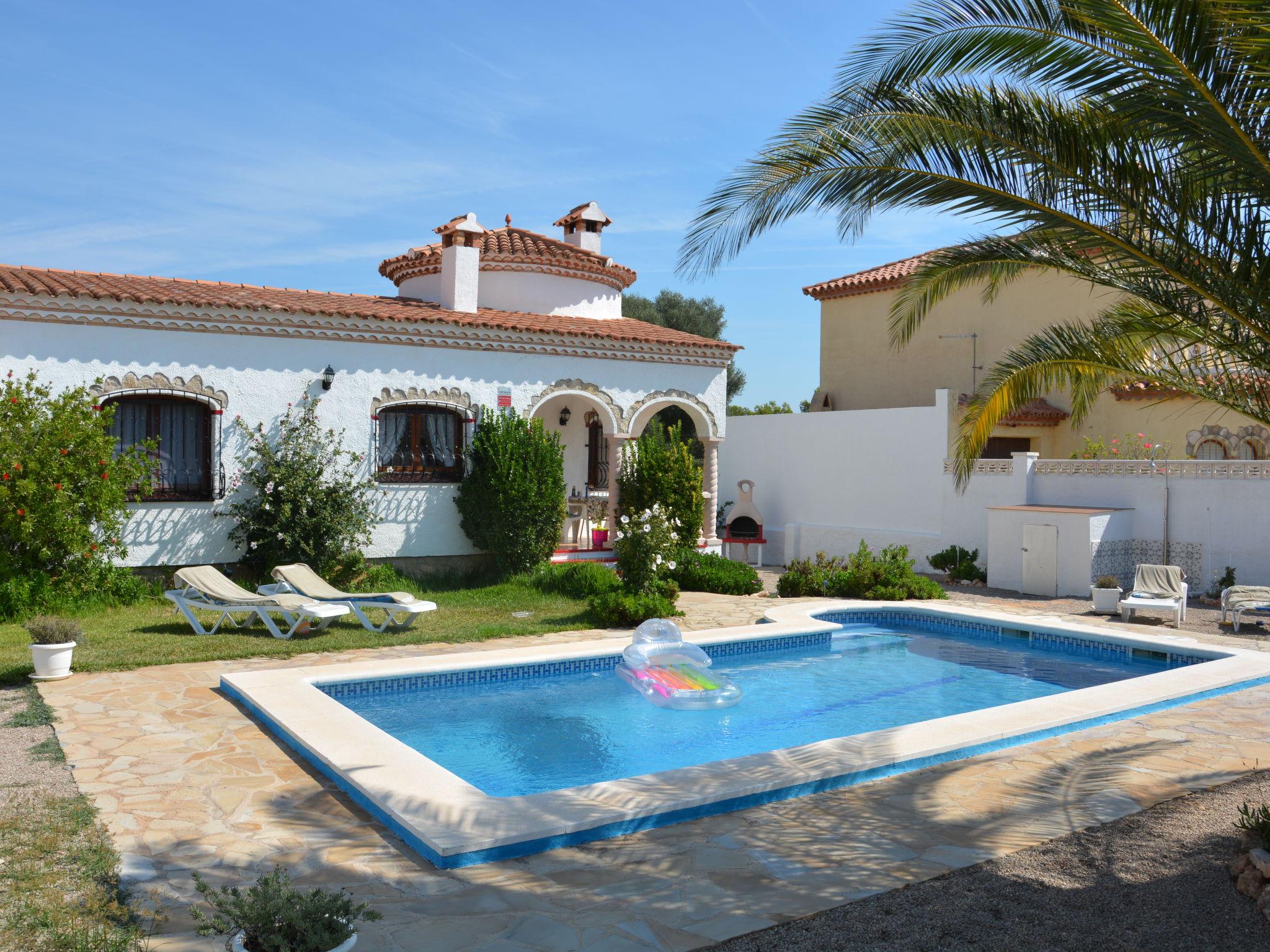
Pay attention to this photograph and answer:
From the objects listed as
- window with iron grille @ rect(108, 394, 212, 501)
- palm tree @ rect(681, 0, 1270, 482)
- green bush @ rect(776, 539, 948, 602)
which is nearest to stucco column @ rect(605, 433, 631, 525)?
green bush @ rect(776, 539, 948, 602)

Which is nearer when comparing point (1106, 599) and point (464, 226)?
point (1106, 599)

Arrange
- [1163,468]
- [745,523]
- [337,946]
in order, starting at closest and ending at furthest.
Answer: [337,946]
[1163,468]
[745,523]

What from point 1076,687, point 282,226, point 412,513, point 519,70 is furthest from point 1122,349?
point 282,226

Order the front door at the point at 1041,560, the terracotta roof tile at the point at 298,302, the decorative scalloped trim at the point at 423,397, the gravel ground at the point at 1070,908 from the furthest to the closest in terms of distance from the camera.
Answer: the front door at the point at 1041,560 → the decorative scalloped trim at the point at 423,397 → the terracotta roof tile at the point at 298,302 → the gravel ground at the point at 1070,908

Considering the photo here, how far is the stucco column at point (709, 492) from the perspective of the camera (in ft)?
66.1

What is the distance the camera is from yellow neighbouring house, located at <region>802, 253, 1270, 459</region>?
21625 millimetres

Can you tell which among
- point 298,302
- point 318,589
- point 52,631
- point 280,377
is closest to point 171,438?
point 280,377

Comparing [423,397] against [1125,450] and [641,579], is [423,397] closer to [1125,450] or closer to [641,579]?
[641,579]

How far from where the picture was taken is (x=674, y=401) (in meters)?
19.9

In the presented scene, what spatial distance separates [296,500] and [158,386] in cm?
258

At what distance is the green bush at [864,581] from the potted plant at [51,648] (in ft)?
34.7

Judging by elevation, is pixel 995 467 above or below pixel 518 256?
below

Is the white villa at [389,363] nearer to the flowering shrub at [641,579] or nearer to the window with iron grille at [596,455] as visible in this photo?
the window with iron grille at [596,455]

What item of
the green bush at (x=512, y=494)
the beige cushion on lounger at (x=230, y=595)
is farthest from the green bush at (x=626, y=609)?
the beige cushion on lounger at (x=230, y=595)
